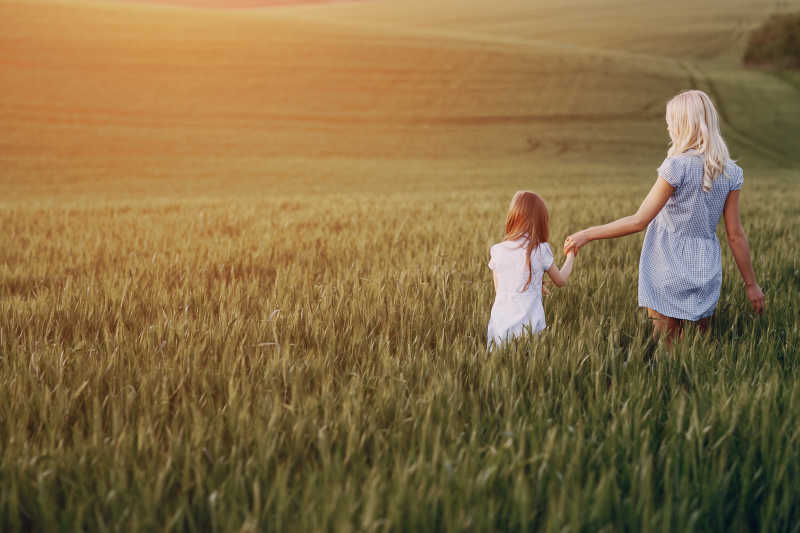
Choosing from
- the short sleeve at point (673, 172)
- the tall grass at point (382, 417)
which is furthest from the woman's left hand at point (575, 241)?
the short sleeve at point (673, 172)

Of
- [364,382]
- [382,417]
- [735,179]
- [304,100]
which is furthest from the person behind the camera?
[304,100]

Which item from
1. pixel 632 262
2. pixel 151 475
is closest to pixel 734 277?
pixel 632 262

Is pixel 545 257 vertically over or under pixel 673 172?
under

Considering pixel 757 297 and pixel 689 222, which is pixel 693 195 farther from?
pixel 757 297

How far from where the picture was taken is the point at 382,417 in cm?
197

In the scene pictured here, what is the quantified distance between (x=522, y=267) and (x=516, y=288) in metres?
0.10

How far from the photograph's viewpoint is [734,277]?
173 inches

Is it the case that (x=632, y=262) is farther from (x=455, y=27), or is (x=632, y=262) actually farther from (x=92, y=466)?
(x=455, y=27)

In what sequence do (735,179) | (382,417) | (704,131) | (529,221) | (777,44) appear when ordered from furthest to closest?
1. (777,44)
2. (735,179)
3. (704,131)
4. (529,221)
5. (382,417)

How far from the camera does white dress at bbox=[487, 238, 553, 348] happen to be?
9.35 ft

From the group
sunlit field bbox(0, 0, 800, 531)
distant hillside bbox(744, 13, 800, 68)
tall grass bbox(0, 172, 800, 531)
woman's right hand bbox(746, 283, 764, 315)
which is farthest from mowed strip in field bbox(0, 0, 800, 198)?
woman's right hand bbox(746, 283, 764, 315)

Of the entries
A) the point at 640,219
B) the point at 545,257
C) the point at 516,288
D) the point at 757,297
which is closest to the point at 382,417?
the point at 516,288

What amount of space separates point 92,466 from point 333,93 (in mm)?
35872

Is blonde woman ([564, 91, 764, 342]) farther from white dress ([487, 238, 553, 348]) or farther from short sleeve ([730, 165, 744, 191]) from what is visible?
white dress ([487, 238, 553, 348])
